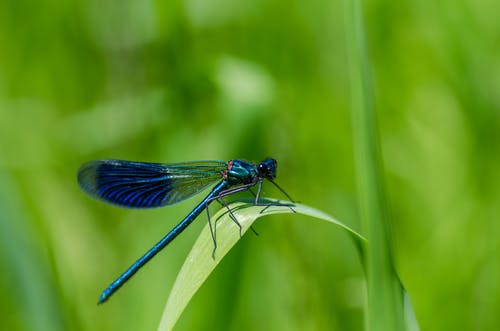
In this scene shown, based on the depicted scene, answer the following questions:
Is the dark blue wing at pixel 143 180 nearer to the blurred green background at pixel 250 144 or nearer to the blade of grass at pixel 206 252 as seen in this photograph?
the blurred green background at pixel 250 144

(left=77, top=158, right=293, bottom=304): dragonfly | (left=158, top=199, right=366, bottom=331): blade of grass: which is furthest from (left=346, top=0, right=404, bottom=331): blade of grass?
(left=77, top=158, right=293, bottom=304): dragonfly

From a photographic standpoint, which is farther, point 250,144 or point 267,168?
point 267,168

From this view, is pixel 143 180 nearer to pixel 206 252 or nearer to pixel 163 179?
pixel 163 179

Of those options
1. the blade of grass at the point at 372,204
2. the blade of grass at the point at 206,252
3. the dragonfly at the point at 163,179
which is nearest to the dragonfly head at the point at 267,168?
the dragonfly at the point at 163,179

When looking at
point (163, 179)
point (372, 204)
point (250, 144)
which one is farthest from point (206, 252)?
point (163, 179)

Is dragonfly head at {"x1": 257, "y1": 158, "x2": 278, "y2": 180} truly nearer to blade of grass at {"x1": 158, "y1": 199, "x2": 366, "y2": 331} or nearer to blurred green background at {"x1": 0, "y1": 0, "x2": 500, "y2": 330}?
blurred green background at {"x1": 0, "y1": 0, "x2": 500, "y2": 330}
